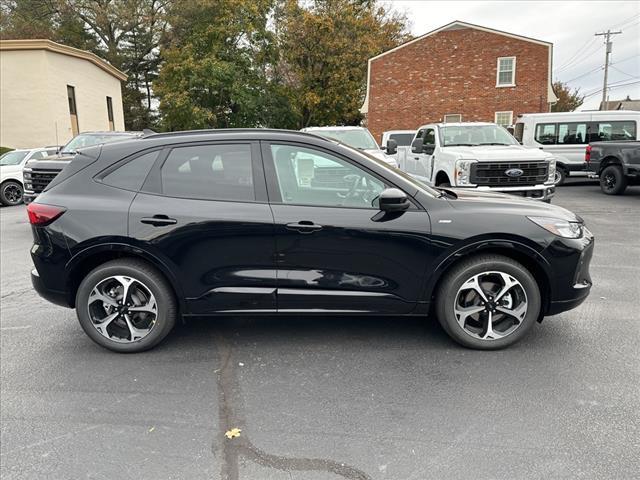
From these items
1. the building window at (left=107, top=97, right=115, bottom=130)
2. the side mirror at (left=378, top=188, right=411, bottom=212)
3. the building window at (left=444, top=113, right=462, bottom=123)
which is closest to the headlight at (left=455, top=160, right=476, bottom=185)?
the side mirror at (left=378, top=188, right=411, bottom=212)

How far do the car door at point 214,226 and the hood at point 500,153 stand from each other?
600 centimetres

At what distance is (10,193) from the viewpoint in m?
13.8

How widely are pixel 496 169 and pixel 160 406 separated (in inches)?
286

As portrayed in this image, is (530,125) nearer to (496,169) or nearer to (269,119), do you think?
(496,169)

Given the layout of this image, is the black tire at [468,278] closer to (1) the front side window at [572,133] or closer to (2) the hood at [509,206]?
(2) the hood at [509,206]

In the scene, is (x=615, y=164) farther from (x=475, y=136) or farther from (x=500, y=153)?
(x=500, y=153)

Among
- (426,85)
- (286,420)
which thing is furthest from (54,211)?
(426,85)

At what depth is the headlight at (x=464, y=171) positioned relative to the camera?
8.63 meters

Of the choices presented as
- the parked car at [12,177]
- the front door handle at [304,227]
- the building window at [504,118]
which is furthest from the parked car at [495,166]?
the building window at [504,118]

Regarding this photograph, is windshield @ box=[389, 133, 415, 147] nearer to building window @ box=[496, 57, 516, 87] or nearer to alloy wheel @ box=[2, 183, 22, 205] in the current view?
building window @ box=[496, 57, 516, 87]

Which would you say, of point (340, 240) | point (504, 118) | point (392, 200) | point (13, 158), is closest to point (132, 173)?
point (340, 240)

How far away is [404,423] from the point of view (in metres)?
2.92

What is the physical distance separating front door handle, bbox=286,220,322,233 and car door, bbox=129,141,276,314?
0.55 ft

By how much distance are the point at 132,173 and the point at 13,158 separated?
42.2 ft
